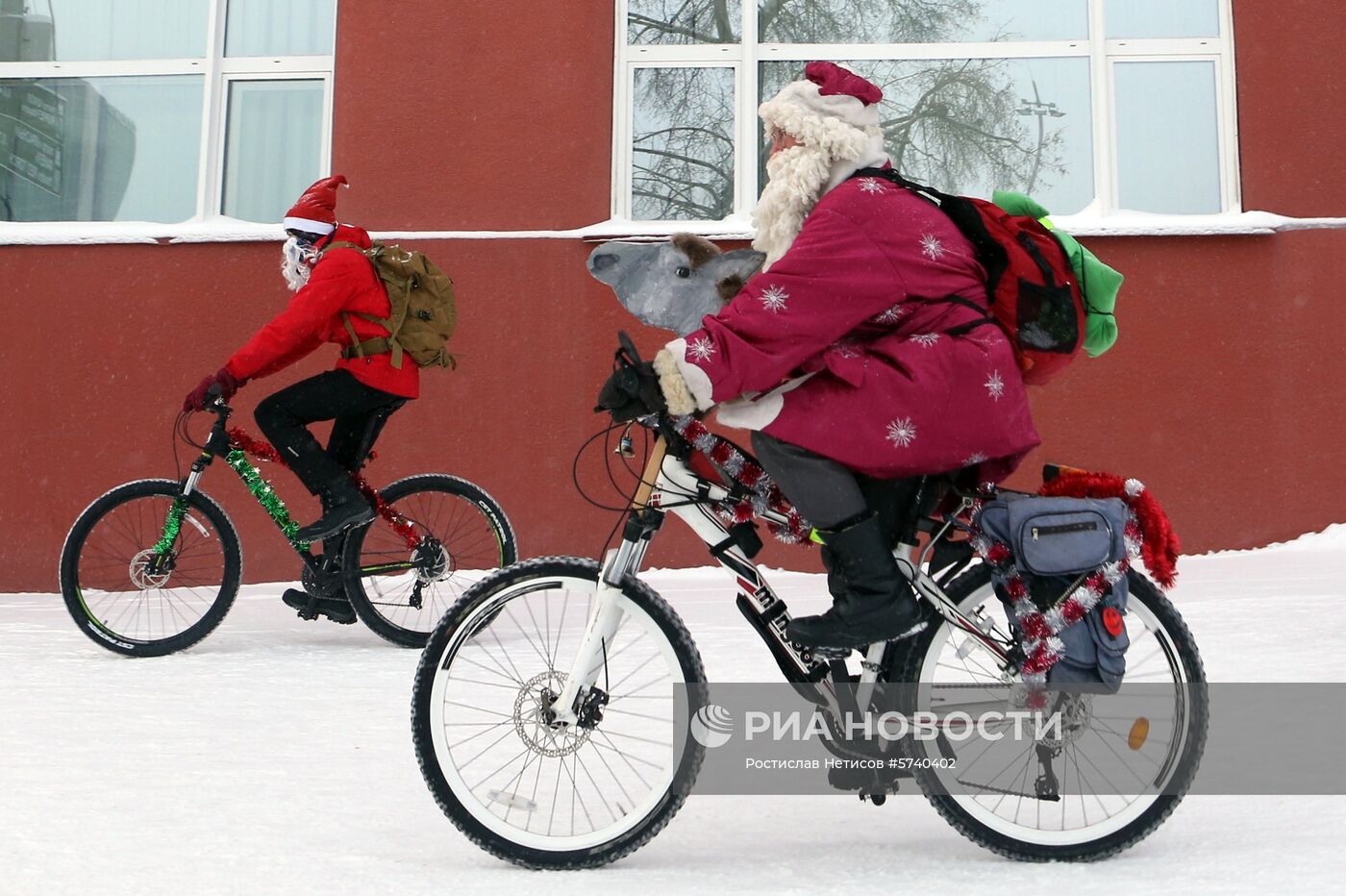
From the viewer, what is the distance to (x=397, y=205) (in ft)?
23.4

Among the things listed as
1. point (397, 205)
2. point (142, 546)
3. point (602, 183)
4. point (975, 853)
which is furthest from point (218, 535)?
point (975, 853)

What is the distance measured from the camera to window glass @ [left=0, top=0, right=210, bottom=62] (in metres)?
7.70

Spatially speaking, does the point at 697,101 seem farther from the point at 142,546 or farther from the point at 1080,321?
the point at 1080,321

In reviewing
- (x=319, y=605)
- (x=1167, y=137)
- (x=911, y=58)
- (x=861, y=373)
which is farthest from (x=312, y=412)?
(x=1167, y=137)

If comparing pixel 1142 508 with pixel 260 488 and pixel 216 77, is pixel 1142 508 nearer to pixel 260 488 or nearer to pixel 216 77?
pixel 260 488

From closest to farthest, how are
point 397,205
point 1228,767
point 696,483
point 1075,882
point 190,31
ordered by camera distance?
point 1075,882, point 696,483, point 1228,767, point 397,205, point 190,31

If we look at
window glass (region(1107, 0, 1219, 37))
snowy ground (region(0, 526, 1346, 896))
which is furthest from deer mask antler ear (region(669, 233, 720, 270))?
window glass (region(1107, 0, 1219, 37))

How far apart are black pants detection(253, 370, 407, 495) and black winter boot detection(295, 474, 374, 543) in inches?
1.7

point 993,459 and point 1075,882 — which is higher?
point 993,459

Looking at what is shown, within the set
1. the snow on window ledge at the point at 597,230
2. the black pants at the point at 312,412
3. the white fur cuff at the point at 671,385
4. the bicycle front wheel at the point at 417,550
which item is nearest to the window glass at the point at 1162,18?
the snow on window ledge at the point at 597,230

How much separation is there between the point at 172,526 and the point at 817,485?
3470 mm

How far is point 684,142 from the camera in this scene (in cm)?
738

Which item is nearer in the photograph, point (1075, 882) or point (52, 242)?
point (1075, 882)

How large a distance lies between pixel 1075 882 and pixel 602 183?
5.18 meters
